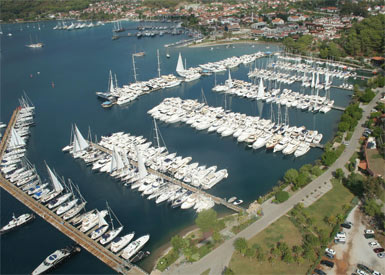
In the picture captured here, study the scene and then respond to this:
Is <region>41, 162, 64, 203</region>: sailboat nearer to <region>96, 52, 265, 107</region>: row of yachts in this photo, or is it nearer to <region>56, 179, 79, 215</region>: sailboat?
<region>56, 179, 79, 215</region>: sailboat

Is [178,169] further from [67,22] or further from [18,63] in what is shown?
[67,22]

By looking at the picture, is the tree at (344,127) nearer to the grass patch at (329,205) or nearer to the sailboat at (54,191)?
the grass patch at (329,205)

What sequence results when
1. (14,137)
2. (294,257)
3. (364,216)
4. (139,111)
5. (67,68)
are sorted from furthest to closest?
1. (67,68)
2. (139,111)
3. (14,137)
4. (364,216)
5. (294,257)

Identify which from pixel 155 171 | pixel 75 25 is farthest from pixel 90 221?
pixel 75 25

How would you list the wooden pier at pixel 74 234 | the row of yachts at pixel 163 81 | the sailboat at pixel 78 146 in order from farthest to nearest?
the row of yachts at pixel 163 81
the sailboat at pixel 78 146
the wooden pier at pixel 74 234

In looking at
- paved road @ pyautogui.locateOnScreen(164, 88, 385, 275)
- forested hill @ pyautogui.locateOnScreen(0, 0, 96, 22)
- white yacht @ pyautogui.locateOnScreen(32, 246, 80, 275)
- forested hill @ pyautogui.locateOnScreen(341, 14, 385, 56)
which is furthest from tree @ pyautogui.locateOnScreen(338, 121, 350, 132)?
forested hill @ pyautogui.locateOnScreen(0, 0, 96, 22)

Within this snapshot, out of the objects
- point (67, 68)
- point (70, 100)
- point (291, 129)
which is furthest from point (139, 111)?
point (67, 68)

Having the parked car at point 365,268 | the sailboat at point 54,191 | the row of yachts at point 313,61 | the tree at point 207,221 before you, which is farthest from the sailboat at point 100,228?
the row of yachts at point 313,61
